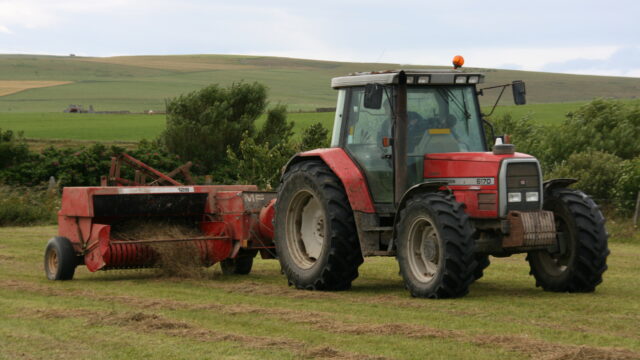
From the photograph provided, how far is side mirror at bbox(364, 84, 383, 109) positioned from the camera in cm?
1020

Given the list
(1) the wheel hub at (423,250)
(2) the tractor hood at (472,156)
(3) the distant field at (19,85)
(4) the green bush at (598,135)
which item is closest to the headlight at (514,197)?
(2) the tractor hood at (472,156)

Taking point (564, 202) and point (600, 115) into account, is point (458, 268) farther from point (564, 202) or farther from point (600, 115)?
point (600, 115)

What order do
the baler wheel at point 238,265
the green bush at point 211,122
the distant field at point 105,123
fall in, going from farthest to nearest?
the distant field at point 105,123 < the green bush at point 211,122 < the baler wheel at point 238,265

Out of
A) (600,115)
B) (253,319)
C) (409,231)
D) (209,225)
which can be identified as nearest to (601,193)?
(600,115)

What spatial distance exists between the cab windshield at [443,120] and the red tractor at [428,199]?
0.01 m

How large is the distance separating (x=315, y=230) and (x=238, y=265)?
6.82 ft

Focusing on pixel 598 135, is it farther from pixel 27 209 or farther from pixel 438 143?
pixel 438 143

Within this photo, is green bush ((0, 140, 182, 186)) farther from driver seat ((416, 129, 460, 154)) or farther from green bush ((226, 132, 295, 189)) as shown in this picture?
driver seat ((416, 129, 460, 154))

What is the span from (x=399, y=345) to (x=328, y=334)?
2.43 ft

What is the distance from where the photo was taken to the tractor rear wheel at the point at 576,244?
416 inches

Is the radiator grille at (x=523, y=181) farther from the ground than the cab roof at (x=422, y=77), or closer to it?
closer to it

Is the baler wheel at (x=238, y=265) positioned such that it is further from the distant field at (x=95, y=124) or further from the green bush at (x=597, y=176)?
the distant field at (x=95, y=124)

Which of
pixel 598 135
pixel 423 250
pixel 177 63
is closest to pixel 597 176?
pixel 598 135

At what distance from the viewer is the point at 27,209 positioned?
82.3 ft
